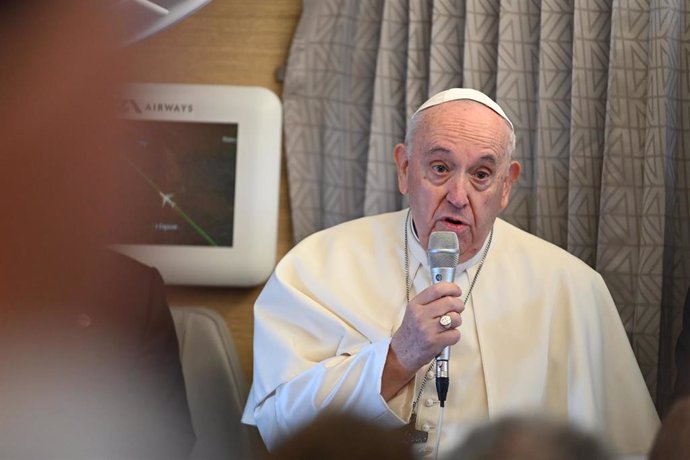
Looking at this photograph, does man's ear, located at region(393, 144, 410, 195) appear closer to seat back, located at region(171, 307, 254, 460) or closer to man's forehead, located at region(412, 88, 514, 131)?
man's forehead, located at region(412, 88, 514, 131)

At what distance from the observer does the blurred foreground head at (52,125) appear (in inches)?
13.8

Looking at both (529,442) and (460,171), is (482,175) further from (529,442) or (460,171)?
(529,442)

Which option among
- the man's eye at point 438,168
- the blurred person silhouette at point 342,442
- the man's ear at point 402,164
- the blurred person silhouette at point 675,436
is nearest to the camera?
the blurred person silhouette at point 342,442

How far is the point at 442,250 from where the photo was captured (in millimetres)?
2467

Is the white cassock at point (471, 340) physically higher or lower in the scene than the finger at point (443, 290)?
lower

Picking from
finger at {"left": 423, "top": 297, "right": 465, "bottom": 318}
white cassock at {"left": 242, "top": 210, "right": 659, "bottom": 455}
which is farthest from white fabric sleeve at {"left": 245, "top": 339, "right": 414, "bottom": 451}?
finger at {"left": 423, "top": 297, "right": 465, "bottom": 318}

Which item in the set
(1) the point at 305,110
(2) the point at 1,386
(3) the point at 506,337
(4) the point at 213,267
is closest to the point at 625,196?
(3) the point at 506,337

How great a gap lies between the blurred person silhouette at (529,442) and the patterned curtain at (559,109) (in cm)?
254

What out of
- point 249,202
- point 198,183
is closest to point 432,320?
point 249,202

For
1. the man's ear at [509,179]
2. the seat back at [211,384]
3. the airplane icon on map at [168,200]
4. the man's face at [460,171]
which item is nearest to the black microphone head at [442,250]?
the man's face at [460,171]

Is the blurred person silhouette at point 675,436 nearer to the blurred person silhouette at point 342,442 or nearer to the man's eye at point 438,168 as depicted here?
the blurred person silhouette at point 342,442

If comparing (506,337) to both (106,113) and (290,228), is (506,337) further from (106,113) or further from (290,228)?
(106,113)

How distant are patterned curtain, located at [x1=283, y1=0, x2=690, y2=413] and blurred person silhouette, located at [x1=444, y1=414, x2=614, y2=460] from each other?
100 inches

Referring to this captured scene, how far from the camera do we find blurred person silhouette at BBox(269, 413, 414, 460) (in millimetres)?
654
